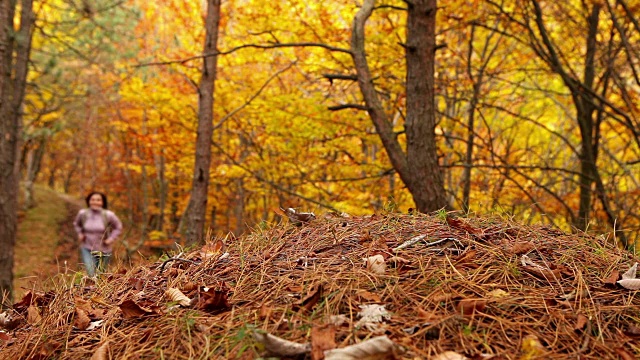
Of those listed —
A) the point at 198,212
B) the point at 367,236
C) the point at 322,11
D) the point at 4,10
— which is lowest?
the point at 198,212

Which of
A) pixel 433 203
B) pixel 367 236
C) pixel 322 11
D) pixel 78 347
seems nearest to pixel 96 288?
pixel 78 347

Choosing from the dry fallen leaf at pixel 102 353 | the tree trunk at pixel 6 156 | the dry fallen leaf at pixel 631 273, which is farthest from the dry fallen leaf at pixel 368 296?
the tree trunk at pixel 6 156

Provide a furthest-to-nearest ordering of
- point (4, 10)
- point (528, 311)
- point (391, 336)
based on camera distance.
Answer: point (4, 10) < point (528, 311) < point (391, 336)

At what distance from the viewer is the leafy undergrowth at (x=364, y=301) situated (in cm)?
139

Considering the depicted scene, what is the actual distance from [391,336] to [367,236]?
28.8 inches

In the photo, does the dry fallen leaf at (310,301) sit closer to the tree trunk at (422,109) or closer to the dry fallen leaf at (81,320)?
the dry fallen leaf at (81,320)

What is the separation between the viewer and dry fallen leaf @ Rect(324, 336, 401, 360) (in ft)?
4.09

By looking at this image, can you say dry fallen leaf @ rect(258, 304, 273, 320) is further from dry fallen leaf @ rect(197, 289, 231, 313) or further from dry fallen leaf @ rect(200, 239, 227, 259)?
dry fallen leaf @ rect(200, 239, 227, 259)

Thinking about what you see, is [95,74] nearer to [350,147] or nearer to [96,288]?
[350,147]

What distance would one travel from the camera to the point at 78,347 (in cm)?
159

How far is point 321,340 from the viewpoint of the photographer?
53.0 inches

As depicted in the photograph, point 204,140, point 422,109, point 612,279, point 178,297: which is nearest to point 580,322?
point 612,279

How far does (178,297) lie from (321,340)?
0.68 meters

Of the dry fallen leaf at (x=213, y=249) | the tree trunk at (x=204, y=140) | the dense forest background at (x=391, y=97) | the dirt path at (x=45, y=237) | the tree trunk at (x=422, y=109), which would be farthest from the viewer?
the dirt path at (x=45, y=237)
